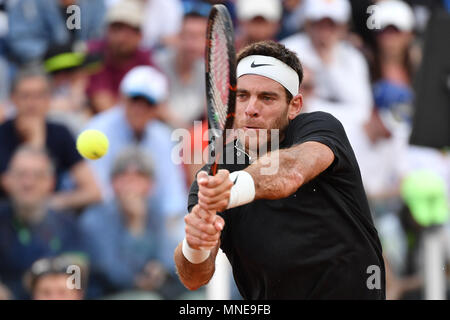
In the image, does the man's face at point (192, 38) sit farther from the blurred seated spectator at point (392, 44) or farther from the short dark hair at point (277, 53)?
the short dark hair at point (277, 53)

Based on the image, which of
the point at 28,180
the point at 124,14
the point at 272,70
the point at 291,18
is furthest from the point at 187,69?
the point at 272,70

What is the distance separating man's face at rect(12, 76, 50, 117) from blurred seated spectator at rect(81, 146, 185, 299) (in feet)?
2.96

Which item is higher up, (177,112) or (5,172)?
(177,112)

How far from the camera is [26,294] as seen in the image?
24.7 feet

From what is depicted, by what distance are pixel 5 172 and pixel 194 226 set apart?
4804 mm

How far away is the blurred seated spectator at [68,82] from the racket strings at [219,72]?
14.3ft

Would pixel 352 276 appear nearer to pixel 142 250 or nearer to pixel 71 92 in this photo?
pixel 142 250

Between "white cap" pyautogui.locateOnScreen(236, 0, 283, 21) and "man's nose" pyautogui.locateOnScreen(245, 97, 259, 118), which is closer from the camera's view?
"man's nose" pyautogui.locateOnScreen(245, 97, 259, 118)

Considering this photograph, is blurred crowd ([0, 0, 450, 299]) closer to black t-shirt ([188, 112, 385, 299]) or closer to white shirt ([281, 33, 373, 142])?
white shirt ([281, 33, 373, 142])

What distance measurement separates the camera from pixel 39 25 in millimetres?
8469

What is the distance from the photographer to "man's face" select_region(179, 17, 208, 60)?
28.3 feet

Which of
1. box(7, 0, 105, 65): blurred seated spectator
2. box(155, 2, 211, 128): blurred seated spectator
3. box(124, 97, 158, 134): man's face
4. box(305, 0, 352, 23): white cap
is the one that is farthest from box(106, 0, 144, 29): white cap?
box(305, 0, 352, 23): white cap

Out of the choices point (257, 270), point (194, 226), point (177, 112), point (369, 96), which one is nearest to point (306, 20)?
point (369, 96)

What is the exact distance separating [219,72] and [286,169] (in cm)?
62
